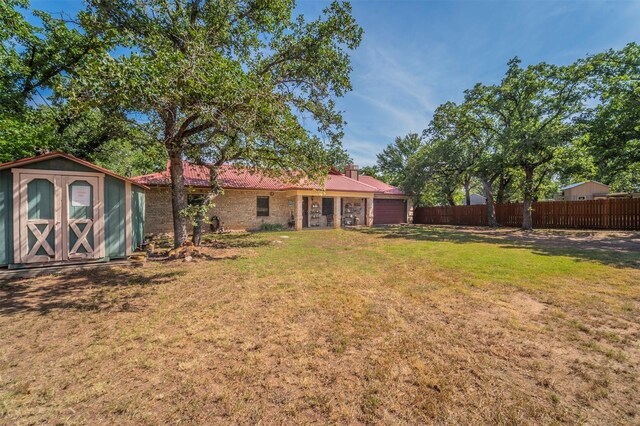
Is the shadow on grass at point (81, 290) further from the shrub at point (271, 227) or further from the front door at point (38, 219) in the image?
the shrub at point (271, 227)

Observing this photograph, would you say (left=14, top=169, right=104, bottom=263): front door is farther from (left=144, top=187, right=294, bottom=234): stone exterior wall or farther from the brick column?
the brick column

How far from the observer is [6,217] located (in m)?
6.07

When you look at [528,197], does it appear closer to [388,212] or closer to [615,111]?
[615,111]

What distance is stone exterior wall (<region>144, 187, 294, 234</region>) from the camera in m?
14.3

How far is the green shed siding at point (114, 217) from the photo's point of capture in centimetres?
714

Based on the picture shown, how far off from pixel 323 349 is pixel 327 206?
17512mm

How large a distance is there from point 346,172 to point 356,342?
906 inches

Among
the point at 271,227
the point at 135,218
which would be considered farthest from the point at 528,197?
the point at 135,218

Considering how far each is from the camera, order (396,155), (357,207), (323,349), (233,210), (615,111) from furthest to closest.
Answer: (396,155) → (357,207) → (233,210) → (615,111) → (323,349)

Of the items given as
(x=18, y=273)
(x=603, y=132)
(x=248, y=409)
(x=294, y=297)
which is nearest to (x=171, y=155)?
(x=18, y=273)

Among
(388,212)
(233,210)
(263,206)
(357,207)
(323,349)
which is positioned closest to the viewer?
(323,349)

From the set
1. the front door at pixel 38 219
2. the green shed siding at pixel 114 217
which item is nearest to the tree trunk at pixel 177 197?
the green shed siding at pixel 114 217

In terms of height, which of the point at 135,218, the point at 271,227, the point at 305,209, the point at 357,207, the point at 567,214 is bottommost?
the point at 271,227

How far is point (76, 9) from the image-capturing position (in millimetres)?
8180
